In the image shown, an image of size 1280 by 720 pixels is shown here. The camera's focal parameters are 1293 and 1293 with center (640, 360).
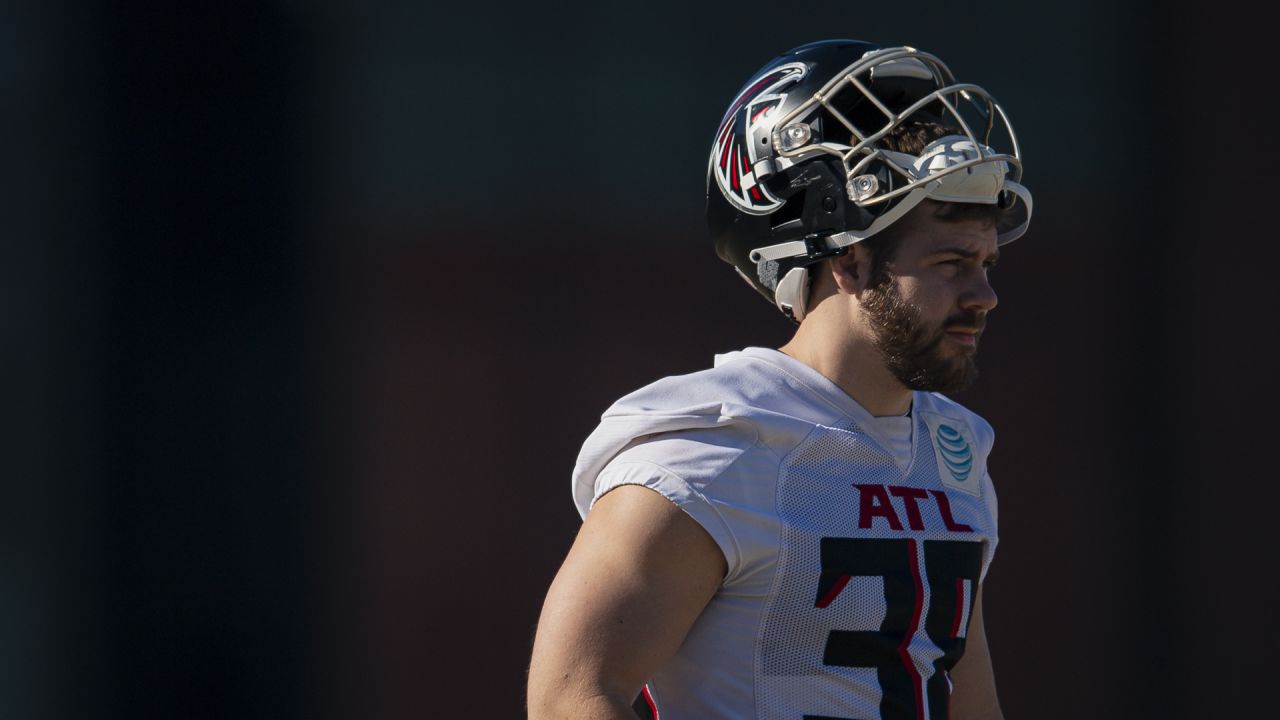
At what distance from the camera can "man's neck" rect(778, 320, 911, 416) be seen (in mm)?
1658

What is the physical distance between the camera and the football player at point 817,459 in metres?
1.42

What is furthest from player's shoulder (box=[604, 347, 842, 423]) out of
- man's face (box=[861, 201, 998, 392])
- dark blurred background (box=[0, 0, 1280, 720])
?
dark blurred background (box=[0, 0, 1280, 720])

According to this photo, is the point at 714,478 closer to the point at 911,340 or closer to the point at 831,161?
the point at 911,340

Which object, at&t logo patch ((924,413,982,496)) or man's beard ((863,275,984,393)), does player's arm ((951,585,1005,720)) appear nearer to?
at&t logo patch ((924,413,982,496))

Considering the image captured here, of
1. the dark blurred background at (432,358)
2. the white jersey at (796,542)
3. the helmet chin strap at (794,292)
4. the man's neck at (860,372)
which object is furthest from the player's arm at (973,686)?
the dark blurred background at (432,358)

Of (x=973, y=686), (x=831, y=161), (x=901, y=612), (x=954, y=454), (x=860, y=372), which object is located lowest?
(x=973, y=686)

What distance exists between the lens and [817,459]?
157cm

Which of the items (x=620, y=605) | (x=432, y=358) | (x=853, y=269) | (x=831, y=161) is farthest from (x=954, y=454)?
(x=432, y=358)

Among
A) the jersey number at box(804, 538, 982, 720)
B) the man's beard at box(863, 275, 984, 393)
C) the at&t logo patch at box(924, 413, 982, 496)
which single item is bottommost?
the jersey number at box(804, 538, 982, 720)

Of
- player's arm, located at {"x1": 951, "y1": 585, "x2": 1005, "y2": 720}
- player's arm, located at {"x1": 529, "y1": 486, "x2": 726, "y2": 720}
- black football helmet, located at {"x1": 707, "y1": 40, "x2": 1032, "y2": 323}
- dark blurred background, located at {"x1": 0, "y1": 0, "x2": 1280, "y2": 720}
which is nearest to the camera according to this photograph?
player's arm, located at {"x1": 529, "y1": 486, "x2": 726, "y2": 720}

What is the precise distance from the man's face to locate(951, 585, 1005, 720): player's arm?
42 cm

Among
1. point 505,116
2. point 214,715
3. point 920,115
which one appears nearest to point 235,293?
point 505,116

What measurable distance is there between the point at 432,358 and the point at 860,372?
1.84 metres

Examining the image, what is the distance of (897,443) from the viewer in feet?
5.48
